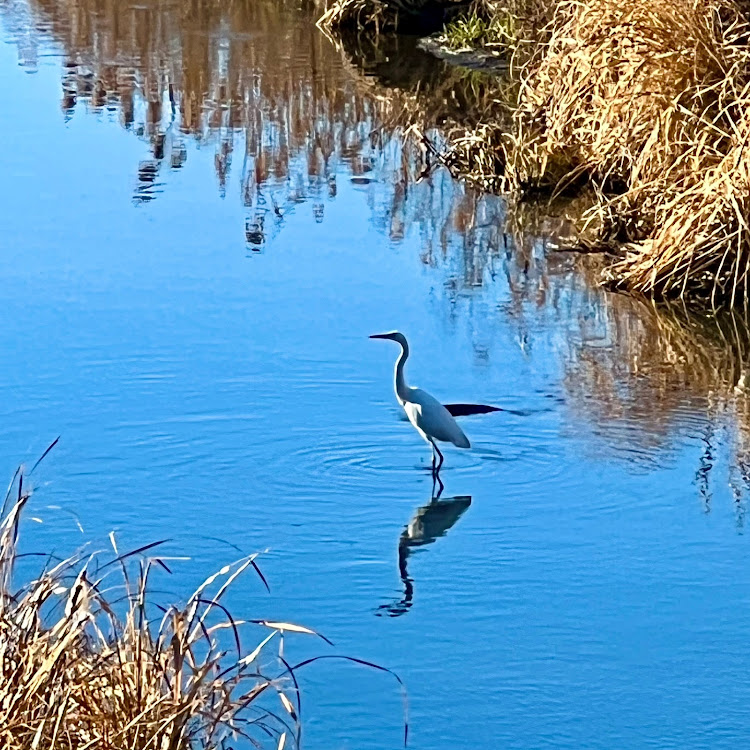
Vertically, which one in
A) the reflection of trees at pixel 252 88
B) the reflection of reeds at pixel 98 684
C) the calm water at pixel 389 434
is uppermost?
the reflection of reeds at pixel 98 684

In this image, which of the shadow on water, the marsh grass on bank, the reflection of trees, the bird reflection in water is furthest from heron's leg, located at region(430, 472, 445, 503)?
the reflection of trees

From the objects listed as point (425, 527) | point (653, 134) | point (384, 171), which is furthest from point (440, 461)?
point (384, 171)

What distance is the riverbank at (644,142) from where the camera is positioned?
22.2 ft

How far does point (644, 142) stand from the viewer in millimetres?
7680

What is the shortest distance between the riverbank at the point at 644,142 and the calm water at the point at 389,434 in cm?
29

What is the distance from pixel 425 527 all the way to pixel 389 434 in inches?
30.7

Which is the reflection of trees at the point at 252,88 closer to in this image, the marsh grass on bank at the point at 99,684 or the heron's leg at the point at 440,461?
the heron's leg at the point at 440,461

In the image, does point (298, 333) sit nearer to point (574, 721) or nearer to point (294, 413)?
point (294, 413)

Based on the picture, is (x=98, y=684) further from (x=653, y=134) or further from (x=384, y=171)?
(x=384, y=171)

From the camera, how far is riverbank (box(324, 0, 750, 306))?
676cm

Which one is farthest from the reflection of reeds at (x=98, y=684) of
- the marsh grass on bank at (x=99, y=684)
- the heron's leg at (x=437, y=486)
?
the heron's leg at (x=437, y=486)

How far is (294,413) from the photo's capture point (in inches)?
218

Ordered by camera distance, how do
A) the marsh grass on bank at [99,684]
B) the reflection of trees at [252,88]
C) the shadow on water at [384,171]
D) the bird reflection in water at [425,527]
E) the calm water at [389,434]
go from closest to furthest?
1. the marsh grass on bank at [99,684]
2. the calm water at [389,434]
3. the bird reflection in water at [425,527]
4. the shadow on water at [384,171]
5. the reflection of trees at [252,88]

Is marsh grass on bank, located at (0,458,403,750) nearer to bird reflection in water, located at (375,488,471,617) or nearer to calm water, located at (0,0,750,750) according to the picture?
calm water, located at (0,0,750,750)
